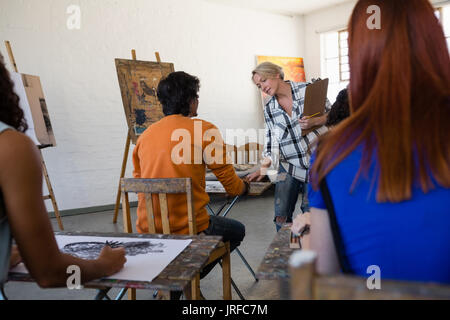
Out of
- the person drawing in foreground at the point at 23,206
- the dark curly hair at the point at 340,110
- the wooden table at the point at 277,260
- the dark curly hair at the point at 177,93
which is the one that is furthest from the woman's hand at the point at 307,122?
the person drawing in foreground at the point at 23,206

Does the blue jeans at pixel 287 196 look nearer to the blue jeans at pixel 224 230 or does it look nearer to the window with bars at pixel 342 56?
the blue jeans at pixel 224 230

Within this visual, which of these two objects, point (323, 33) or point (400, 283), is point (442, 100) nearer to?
point (400, 283)

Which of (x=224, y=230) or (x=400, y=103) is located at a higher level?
(x=400, y=103)

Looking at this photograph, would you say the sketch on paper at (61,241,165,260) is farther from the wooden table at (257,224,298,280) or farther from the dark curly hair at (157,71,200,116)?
the dark curly hair at (157,71,200,116)

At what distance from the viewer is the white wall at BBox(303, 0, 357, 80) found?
7.02 m

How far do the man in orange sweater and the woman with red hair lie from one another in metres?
1.24

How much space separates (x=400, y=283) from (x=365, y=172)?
0.24 m

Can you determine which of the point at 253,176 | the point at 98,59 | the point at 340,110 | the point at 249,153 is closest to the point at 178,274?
the point at 340,110

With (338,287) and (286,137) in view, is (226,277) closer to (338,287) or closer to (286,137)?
(286,137)

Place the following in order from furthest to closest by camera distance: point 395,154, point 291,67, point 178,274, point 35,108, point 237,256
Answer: point 291,67 → point 35,108 → point 237,256 → point 178,274 → point 395,154

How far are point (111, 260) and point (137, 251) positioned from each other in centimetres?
21

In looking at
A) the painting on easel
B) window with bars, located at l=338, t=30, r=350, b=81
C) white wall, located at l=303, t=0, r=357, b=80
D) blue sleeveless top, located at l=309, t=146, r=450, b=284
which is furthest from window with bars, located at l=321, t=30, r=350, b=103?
blue sleeveless top, located at l=309, t=146, r=450, b=284

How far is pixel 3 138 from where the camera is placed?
32.6 inches

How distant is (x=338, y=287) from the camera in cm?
57
